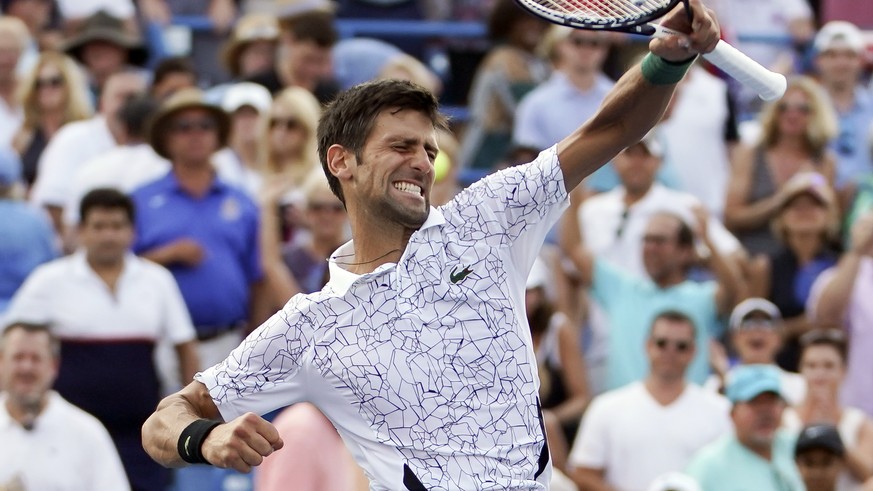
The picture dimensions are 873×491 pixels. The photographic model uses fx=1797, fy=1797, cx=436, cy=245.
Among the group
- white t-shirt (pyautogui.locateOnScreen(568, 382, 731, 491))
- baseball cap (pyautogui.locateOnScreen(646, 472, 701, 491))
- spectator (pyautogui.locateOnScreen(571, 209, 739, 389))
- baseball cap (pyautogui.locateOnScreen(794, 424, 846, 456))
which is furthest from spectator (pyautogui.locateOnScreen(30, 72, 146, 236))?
baseball cap (pyautogui.locateOnScreen(794, 424, 846, 456))

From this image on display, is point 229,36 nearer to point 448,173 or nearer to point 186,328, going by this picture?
point 448,173

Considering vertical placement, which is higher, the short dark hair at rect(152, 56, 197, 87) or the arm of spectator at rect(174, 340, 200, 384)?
the short dark hair at rect(152, 56, 197, 87)

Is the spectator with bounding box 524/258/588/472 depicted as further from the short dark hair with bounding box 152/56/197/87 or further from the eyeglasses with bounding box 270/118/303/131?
the short dark hair with bounding box 152/56/197/87

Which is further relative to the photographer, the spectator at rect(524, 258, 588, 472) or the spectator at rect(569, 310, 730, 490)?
the spectator at rect(524, 258, 588, 472)

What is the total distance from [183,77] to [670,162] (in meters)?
2.78

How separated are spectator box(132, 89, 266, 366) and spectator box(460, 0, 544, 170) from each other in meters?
2.25

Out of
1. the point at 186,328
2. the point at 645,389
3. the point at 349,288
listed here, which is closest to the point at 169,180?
the point at 186,328

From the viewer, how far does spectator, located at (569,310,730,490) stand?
26.0 ft

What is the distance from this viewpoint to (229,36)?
466 inches

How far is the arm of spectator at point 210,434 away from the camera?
3.76 m

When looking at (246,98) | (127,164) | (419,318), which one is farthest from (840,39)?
(419,318)

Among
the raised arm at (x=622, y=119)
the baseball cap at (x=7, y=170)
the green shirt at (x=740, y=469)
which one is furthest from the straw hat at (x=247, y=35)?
the raised arm at (x=622, y=119)

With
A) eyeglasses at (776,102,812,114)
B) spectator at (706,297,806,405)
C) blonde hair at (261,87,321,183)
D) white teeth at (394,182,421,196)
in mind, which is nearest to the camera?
white teeth at (394,182,421,196)

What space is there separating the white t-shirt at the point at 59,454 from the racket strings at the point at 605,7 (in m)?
3.76
